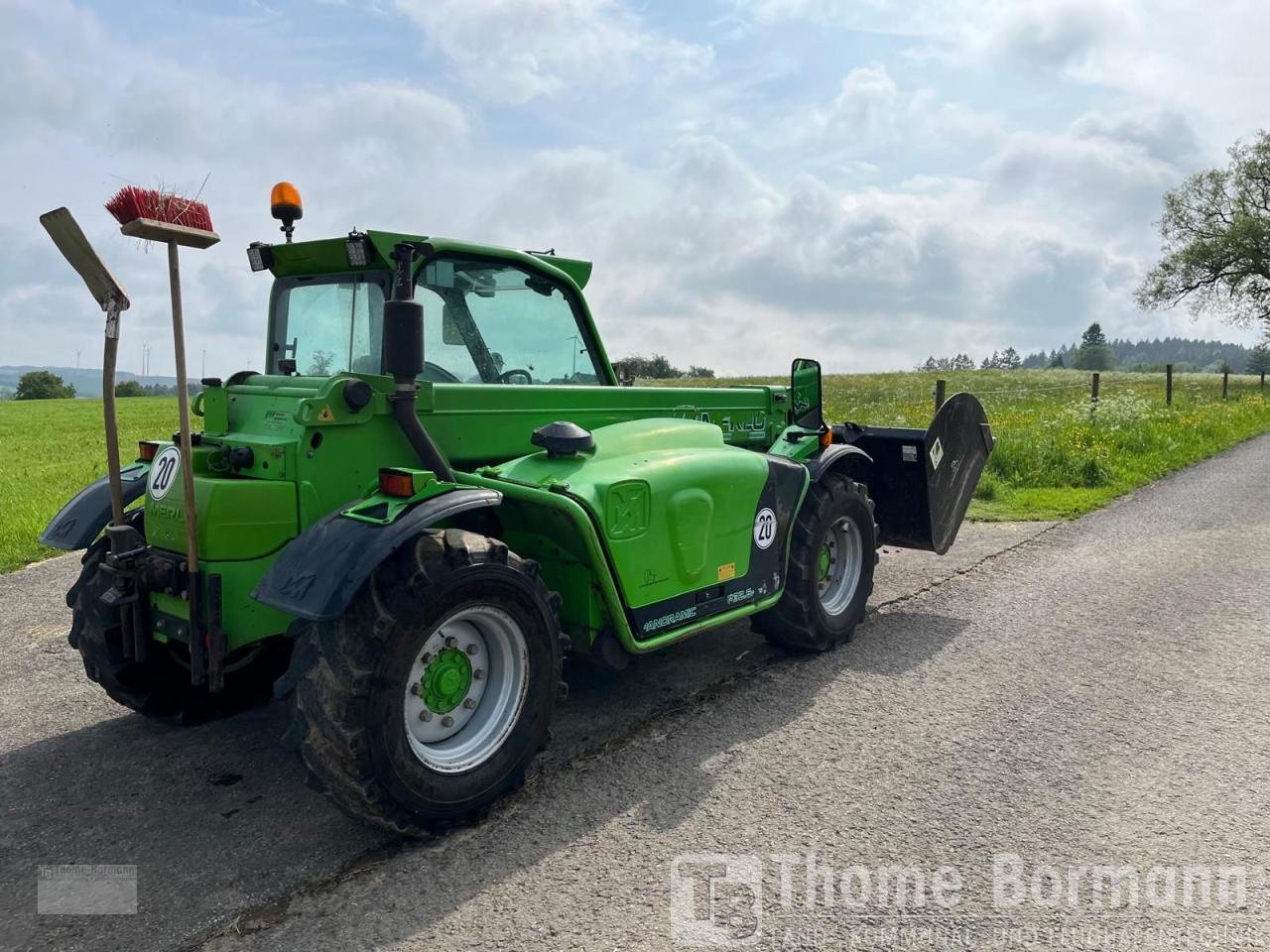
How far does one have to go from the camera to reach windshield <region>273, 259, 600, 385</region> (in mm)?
4527

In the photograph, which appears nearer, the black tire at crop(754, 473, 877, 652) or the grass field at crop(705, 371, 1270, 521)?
the black tire at crop(754, 473, 877, 652)

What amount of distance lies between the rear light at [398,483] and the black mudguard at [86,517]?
1660 millimetres

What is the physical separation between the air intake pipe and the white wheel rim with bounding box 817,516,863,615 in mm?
2715

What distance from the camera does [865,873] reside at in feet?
10.9

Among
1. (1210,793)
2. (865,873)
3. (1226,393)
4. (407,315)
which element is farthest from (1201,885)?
(1226,393)

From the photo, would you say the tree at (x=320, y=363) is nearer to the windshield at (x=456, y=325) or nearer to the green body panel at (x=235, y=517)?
the windshield at (x=456, y=325)

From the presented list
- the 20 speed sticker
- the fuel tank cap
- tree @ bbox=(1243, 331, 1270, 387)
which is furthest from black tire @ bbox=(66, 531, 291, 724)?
tree @ bbox=(1243, 331, 1270, 387)

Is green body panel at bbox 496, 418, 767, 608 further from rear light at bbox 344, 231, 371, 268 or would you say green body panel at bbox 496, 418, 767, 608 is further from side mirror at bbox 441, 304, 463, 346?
rear light at bbox 344, 231, 371, 268

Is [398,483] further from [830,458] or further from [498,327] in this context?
[830,458]

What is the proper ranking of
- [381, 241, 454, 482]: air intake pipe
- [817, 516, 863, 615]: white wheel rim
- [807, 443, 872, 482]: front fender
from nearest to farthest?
[381, 241, 454, 482]: air intake pipe
[807, 443, 872, 482]: front fender
[817, 516, 863, 615]: white wheel rim

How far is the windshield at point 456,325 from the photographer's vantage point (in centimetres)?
453

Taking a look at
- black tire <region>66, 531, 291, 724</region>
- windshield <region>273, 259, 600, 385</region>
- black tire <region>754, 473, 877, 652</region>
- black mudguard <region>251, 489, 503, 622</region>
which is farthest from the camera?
black tire <region>754, 473, 877, 652</region>

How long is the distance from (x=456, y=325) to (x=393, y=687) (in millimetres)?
1924

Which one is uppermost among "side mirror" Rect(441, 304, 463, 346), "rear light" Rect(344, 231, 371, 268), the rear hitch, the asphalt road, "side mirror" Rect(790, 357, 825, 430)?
"rear light" Rect(344, 231, 371, 268)
